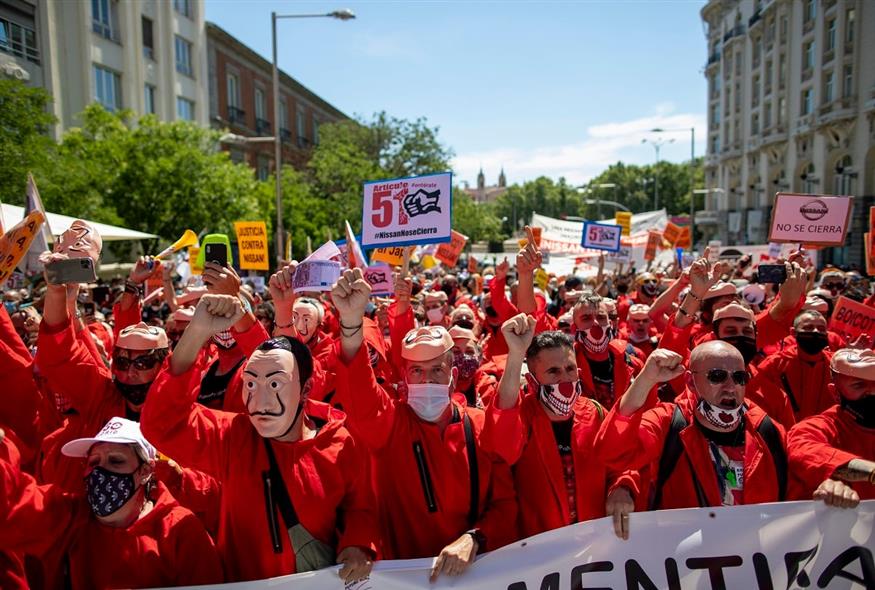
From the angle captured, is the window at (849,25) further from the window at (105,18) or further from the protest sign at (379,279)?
the protest sign at (379,279)

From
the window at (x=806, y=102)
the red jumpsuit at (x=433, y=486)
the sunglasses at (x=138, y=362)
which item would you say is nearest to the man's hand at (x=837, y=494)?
the red jumpsuit at (x=433, y=486)

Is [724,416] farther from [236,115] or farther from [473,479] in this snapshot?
[236,115]

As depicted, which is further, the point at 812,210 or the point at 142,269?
the point at 812,210

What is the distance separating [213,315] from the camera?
8.41 ft

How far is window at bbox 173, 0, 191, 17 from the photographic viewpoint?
29.2 metres

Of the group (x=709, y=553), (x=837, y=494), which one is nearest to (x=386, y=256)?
(x=709, y=553)

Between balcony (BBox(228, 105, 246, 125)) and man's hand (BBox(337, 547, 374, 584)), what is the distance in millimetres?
37957

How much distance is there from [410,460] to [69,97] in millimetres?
23816

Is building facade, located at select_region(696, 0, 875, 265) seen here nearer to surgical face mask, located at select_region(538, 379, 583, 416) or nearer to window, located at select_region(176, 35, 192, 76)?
surgical face mask, located at select_region(538, 379, 583, 416)

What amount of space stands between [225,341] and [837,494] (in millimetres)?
3413

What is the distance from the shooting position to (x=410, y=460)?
3.04m

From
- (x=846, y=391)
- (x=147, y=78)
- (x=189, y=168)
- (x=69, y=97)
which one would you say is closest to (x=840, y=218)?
(x=846, y=391)

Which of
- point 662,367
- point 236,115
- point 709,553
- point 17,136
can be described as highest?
point 236,115

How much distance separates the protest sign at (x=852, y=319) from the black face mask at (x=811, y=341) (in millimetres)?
981
